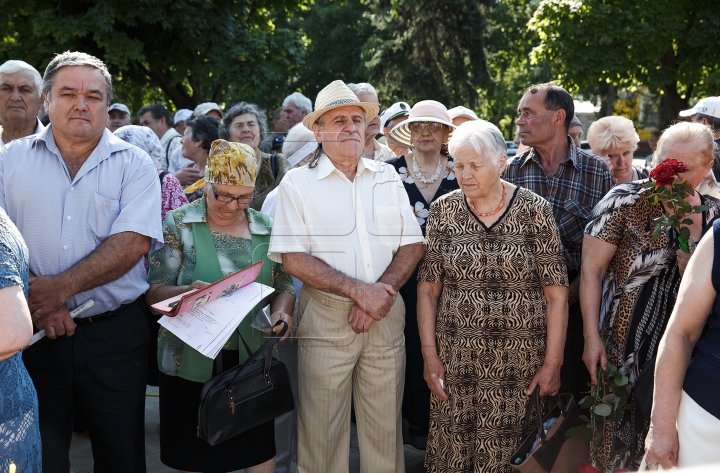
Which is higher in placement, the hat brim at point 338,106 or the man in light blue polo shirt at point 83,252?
the hat brim at point 338,106

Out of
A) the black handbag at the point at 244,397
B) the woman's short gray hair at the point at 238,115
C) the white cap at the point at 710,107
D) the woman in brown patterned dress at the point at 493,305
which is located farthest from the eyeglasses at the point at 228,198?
the white cap at the point at 710,107

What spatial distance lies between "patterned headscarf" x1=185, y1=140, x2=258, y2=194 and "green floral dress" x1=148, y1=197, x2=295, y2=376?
0.71 feet

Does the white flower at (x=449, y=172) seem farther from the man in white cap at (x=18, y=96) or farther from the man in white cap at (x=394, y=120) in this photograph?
the man in white cap at (x=18, y=96)

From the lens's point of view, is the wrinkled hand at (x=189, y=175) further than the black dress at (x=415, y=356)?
Yes

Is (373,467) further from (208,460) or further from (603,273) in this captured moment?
(603,273)

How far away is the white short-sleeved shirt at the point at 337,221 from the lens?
321cm

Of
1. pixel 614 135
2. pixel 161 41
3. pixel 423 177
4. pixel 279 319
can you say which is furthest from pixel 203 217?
pixel 161 41

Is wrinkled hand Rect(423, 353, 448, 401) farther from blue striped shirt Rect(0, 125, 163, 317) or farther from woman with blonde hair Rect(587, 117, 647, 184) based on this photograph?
woman with blonde hair Rect(587, 117, 647, 184)

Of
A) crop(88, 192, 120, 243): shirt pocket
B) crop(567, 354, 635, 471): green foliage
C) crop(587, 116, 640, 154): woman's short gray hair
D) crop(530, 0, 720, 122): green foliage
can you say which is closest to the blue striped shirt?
crop(88, 192, 120, 243): shirt pocket

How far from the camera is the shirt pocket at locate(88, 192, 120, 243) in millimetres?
3061

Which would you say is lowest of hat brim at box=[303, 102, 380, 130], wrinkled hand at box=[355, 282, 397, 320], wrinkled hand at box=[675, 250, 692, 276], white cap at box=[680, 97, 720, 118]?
wrinkled hand at box=[355, 282, 397, 320]

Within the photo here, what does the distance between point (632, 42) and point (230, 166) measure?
14334mm

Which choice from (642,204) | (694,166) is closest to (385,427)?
(642,204)

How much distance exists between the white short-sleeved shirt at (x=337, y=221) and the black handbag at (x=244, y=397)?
1.47 ft
